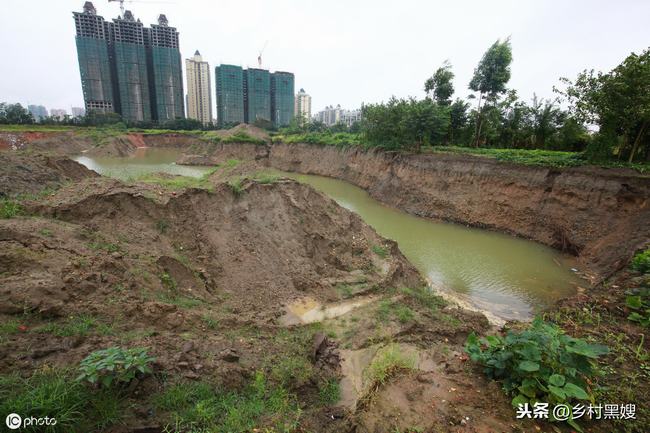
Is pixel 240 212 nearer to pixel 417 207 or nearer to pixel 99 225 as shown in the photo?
pixel 99 225

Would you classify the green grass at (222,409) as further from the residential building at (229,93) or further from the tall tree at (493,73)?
the residential building at (229,93)

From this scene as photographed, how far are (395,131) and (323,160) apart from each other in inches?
434

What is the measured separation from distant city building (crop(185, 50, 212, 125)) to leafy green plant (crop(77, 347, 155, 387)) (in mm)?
76872

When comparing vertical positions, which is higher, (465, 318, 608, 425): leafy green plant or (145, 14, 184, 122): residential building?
(145, 14, 184, 122): residential building

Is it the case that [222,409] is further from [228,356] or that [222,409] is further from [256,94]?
[256,94]

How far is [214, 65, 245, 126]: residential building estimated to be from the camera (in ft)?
203

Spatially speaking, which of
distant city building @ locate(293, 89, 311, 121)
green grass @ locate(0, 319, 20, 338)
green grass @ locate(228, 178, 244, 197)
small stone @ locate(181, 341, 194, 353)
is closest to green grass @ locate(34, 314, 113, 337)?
green grass @ locate(0, 319, 20, 338)

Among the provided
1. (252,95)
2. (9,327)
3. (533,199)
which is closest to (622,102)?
(533,199)

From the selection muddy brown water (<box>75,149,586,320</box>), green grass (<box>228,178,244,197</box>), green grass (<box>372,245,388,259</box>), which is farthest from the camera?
muddy brown water (<box>75,149,586,320</box>)

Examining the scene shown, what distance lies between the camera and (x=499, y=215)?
16.9 m

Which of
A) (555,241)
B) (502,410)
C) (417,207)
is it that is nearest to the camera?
(502,410)

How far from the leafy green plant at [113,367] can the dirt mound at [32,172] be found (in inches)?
262

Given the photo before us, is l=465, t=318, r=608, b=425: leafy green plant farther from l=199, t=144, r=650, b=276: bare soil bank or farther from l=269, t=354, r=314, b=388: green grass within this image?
l=199, t=144, r=650, b=276: bare soil bank

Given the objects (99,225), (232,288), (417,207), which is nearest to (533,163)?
(417,207)
